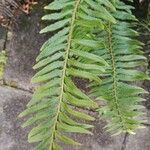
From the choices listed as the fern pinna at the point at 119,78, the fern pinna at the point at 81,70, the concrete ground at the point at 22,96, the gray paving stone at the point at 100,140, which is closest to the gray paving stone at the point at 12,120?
the concrete ground at the point at 22,96

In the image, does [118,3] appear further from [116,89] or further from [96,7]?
[116,89]

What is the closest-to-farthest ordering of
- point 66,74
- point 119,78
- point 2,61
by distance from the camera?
1. point 66,74
2. point 119,78
3. point 2,61

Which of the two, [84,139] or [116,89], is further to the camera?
[84,139]

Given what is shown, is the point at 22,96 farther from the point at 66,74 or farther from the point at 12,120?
the point at 66,74

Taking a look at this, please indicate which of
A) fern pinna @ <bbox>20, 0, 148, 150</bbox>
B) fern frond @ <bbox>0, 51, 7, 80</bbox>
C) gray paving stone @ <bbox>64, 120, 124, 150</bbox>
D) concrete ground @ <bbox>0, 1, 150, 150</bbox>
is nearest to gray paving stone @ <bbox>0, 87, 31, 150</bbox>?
concrete ground @ <bbox>0, 1, 150, 150</bbox>

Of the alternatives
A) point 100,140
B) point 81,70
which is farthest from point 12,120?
point 81,70

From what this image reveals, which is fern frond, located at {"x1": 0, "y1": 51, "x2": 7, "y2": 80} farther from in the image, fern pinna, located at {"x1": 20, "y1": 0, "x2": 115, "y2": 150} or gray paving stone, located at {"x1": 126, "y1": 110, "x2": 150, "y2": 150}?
gray paving stone, located at {"x1": 126, "y1": 110, "x2": 150, "y2": 150}

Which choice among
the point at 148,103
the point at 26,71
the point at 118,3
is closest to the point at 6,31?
the point at 26,71
